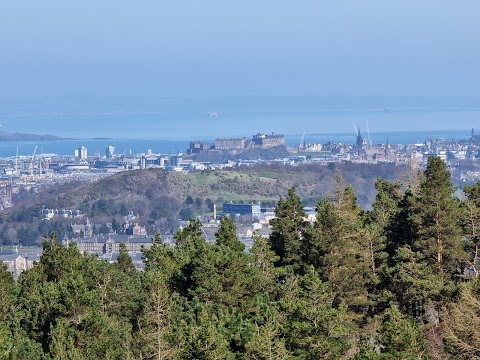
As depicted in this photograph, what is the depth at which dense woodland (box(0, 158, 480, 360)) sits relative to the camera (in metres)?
15.6

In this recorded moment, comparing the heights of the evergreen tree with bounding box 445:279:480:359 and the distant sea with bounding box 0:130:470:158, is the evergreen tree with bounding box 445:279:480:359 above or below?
below

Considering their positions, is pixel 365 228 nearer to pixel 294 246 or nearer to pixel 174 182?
pixel 294 246

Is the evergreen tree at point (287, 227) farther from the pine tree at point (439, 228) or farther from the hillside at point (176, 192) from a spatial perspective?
the hillside at point (176, 192)

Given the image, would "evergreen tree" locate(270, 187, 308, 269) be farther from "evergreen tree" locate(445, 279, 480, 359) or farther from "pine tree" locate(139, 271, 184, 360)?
"evergreen tree" locate(445, 279, 480, 359)

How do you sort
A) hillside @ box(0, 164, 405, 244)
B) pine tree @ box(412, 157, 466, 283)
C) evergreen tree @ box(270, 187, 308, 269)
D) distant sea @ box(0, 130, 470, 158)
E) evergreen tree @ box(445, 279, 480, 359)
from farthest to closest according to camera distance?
distant sea @ box(0, 130, 470, 158) < hillside @ box(0, 164, 405, 244) < evergreen tree @ box(270, 187, 308, 269) < pine tree @ box(412, 157, 466, 283) < evergreen tree @ box(445, 279, 480, 359)

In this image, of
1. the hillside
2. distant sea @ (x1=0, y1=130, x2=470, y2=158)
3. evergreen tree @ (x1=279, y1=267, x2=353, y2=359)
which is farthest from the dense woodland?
distant sea @ (x1=0, y1=130, x2=470, y2=158)

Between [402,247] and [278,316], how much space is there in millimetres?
4993

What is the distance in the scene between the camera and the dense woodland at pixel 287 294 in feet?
51.2

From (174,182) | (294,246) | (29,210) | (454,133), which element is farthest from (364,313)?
(454,133)

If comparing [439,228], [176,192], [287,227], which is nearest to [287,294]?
[439,228]

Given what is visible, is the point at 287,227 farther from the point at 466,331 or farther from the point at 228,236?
the point at 466,331

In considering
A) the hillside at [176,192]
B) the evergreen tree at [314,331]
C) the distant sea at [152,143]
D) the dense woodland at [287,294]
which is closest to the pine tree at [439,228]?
the dense woodland at [287,294]

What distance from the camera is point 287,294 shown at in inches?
730

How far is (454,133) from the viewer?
183 m
